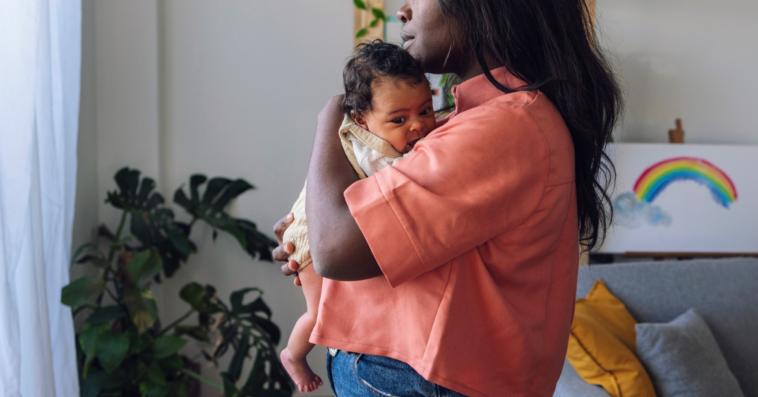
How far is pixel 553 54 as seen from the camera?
818 millimetres

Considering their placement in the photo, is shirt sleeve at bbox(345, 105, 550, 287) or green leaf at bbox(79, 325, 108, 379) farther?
green leaf at bbox(79, 325, 108, 379)

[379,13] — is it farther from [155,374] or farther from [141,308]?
[155,374]

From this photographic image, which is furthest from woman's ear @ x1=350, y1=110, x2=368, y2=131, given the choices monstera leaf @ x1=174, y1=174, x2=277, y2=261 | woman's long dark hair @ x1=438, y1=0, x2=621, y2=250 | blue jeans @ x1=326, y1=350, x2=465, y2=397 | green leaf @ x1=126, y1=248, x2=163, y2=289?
monstera leaf @ x1=174, y1=174, x2=277, y2=261

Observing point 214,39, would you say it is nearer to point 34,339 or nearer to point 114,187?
point 114,187

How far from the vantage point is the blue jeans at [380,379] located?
754 millimetres

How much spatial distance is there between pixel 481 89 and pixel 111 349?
1572 mm

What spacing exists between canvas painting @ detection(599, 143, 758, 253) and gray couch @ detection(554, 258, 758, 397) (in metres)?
0.48

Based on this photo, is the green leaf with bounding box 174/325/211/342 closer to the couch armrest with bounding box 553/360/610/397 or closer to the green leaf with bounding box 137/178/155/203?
the green leaf with bounding box 137/178/155/203

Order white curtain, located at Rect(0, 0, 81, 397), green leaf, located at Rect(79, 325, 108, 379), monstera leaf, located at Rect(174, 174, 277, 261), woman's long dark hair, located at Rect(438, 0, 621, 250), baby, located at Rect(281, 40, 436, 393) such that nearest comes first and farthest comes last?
woman's long dark hair, located at Rect(438, 0, 621, 250) → baby, located at Rect(281, 40, 436, 393) → white curtain, located at Rect(0, 0, 81, 397) → green leaf, located at Rect(79, 325, 108, 379) → monstera leaf, located at Rect(174, 174, 277, 261)

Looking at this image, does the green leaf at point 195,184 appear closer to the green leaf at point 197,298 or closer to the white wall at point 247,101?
the white wall at point 247,101

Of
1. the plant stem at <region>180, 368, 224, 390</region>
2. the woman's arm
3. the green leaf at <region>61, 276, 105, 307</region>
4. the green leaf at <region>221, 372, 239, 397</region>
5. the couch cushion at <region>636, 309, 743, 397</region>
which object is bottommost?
the plant stem at <region>180, 368, 224, 390</region>

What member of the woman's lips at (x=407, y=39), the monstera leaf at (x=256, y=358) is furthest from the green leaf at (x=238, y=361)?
the woman's lips at (x=407, y=39)

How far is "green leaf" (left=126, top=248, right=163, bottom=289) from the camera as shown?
2.03m

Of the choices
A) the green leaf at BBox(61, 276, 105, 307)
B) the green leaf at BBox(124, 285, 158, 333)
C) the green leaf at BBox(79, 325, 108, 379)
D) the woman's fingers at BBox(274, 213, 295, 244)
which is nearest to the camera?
the woman's fingers at BBox(274, 213, 295, 244)
